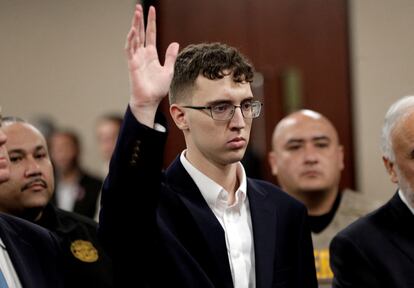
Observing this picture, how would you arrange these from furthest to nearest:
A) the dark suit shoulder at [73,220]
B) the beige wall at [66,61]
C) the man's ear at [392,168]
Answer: the beige wall at [66,61] → the dark suit shoulder at [73,220] → the man's ear at [392,168]

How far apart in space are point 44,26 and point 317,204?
3565 mm

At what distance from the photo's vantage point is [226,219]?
92.5 inches

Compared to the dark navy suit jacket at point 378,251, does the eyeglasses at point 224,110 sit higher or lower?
higher

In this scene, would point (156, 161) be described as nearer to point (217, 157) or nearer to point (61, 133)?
point (217, 157)

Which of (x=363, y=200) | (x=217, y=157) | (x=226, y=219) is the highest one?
(x=217, y=157)

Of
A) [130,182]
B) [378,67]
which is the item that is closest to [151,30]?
[130,182]

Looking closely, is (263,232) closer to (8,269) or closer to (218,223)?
(218,223)

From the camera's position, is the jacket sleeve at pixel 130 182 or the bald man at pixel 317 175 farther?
the bald man at pixel 317 175

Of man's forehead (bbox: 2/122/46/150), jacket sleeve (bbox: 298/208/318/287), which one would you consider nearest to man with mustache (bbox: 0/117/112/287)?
man's forehead (bbox: 2/122/46/150)

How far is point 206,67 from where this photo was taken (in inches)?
91.6

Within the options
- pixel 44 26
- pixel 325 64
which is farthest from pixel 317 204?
pixel 44 26

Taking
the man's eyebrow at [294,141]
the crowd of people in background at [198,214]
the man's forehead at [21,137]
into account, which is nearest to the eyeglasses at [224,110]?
the crowd of people in background at [198,214]

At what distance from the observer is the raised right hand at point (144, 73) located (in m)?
2.05

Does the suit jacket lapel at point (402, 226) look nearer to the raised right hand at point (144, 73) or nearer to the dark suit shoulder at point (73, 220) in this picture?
the raised right hand at point (144, 73)
